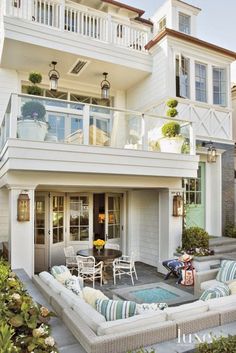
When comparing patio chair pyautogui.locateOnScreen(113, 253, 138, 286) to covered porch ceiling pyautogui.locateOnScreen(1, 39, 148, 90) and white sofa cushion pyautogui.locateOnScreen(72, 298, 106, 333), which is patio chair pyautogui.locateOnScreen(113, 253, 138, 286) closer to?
white sofa cushion pyautogui.locateOnScreen(72, 298, 106, 333)

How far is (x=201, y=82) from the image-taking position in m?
10.9

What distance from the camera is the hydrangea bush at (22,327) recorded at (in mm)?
2550

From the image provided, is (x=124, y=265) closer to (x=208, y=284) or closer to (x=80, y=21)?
(x=208, y=284)

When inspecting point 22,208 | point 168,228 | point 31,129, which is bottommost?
point 168,228

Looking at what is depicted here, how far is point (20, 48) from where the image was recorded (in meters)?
8.84

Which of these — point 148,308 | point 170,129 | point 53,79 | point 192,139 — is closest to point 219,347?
point 148,308

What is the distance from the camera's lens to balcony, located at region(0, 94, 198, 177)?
21.8 feet

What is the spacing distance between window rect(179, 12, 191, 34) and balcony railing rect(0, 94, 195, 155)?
5.35 metres

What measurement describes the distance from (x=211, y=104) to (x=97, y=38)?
4.68 metres

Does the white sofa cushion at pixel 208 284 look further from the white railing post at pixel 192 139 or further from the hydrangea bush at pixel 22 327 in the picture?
the hydrangea bush at pixel 22 327

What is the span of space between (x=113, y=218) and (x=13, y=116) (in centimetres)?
583

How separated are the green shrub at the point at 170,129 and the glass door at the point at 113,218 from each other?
3575 millimetres

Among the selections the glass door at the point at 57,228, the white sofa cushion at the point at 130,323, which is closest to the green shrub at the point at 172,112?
the glass door at the point at 57,228

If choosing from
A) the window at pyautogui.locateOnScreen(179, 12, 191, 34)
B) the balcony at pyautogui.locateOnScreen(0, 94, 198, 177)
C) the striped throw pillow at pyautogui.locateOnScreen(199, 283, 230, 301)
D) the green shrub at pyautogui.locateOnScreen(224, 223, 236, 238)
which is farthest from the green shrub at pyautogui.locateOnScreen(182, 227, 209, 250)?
the window at pyautogui.locateOnScreen(179, 12, 191, 34)
